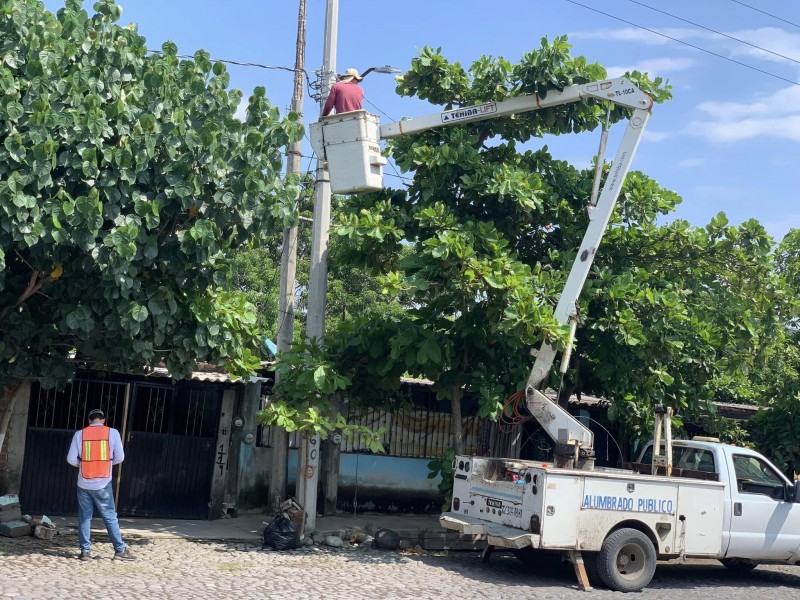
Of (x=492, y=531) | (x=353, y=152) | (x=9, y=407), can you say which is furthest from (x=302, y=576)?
(x=353, y=152)

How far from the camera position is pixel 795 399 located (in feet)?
51.2

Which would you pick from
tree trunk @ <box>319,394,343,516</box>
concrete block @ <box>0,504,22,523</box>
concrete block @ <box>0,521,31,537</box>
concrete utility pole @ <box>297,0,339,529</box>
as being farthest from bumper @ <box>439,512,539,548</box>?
concrete block @ <box>0,504,22,523</box>

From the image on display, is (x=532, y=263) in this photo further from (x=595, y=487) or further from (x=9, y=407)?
(x=9, y=407)

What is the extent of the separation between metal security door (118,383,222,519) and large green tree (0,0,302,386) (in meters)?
3.28

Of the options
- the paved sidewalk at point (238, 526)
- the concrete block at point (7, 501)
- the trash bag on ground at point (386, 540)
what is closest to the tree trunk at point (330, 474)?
the paved sidewalk at point (238, 526)

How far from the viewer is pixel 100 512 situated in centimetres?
1010

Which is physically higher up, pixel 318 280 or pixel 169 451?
pixel 318 280

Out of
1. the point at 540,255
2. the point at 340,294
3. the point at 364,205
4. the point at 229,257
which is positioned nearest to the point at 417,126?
the point at 364,205

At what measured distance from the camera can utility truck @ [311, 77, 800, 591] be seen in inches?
397

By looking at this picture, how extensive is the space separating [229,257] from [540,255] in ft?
15.9

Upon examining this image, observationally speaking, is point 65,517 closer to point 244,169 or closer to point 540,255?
point 244,169

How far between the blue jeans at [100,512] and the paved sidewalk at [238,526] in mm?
1820

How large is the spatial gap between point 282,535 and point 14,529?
3.22m

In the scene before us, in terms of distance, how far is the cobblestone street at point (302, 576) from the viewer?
29.1 feet
